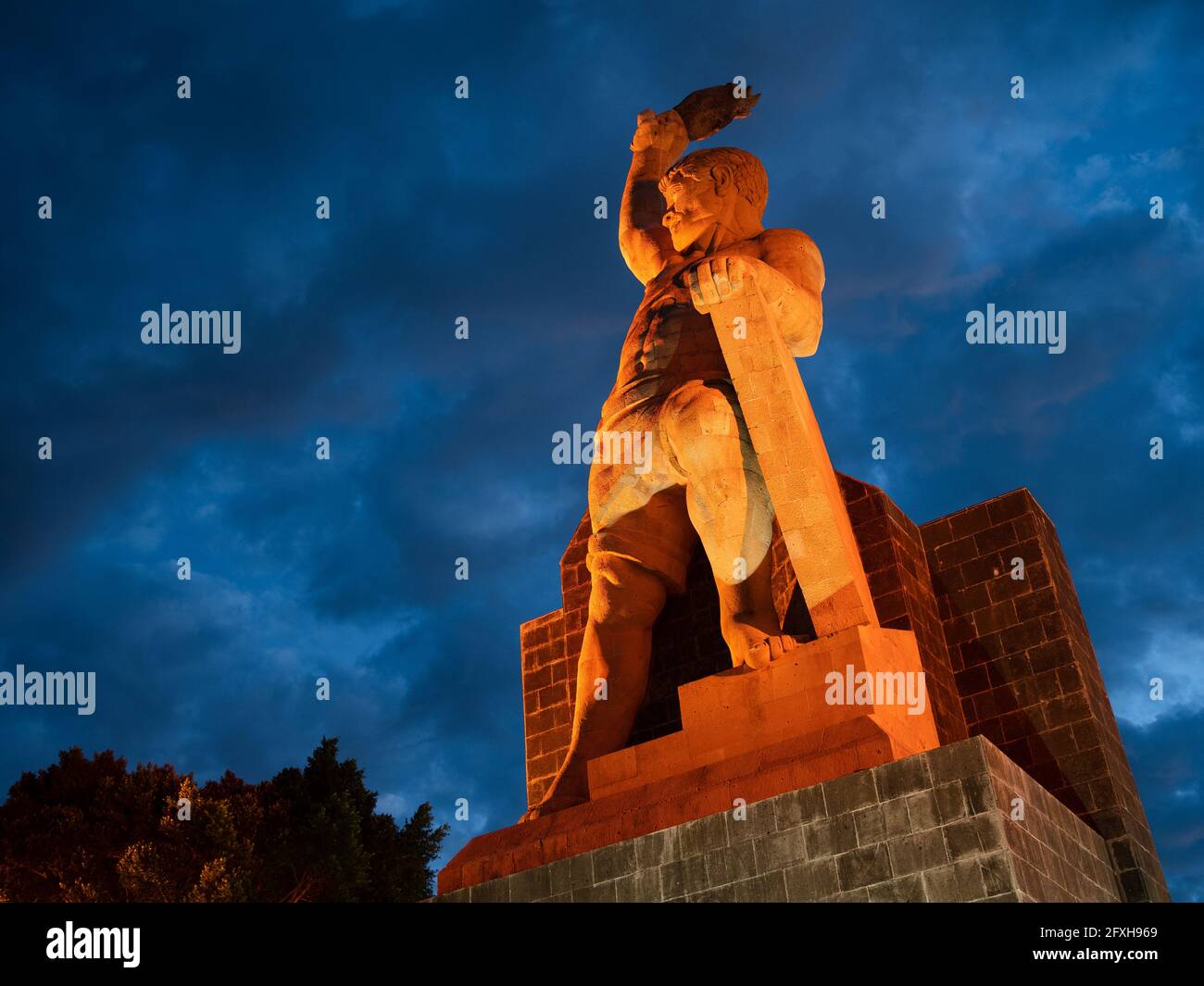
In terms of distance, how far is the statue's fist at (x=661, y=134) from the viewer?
36.3ft

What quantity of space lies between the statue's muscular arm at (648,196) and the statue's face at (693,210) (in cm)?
41

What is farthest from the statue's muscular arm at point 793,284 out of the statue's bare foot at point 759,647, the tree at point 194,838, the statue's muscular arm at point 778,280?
the tree at point 194,838

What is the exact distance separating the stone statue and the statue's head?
1cm

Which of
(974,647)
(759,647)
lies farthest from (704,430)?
(974,647)

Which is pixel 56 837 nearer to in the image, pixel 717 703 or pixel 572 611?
pixel 572 611

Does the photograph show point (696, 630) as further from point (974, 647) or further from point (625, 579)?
point (974, 647)

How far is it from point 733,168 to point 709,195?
34 centimetres

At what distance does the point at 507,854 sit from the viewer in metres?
8.03

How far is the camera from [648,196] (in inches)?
428

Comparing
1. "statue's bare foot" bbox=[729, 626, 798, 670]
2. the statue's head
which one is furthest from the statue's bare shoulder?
"statue's bare foot" bbox=[729, 626, 798, 670]

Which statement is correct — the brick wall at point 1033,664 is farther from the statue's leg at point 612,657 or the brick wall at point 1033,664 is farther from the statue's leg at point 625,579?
the statue's leg at point 612,657

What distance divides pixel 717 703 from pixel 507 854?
1.56 metres
